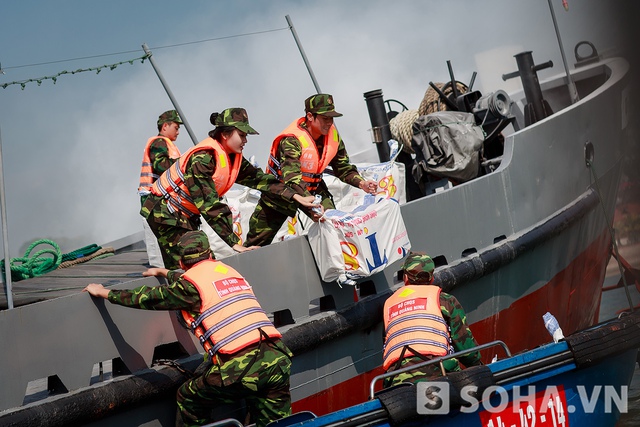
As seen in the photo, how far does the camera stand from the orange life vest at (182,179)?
473 cm

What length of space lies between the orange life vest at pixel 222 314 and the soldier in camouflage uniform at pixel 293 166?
1.56m

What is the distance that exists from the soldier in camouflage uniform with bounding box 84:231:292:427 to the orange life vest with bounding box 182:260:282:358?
2 centimetres

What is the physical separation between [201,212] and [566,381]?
207 cm

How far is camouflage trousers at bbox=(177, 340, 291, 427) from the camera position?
364 cm

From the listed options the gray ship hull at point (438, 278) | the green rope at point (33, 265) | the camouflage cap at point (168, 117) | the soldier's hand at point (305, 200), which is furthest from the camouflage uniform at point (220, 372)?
the camouflage cap at point (168, 117)

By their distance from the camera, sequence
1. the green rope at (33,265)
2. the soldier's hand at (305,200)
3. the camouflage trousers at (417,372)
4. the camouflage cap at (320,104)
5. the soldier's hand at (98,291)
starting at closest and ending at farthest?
the soldier's hand at (98,291) < the camouflage trousers at (417,372) < the soldier's hand at (305,200) < the camouflage cap at (320,104) < the green rope at (33,265)

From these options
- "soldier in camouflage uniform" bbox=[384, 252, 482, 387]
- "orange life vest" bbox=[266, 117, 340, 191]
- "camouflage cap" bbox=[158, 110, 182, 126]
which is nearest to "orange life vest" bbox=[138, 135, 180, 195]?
"camouflage cap" bbox=[158, 110, 182, 126]

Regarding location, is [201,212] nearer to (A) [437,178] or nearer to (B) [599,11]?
(B) [599,11]

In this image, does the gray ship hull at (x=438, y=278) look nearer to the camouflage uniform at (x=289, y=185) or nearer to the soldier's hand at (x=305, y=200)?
the soldier's hand at (x=305, y=200)

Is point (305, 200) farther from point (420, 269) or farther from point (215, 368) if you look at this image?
point (215, 368)

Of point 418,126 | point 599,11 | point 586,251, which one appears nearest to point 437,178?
point 418,126

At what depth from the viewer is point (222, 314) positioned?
3674 mm

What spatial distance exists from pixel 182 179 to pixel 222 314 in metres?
1.25

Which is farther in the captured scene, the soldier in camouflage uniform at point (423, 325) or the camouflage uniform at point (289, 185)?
the camouflage uniform at point (289, 185)
